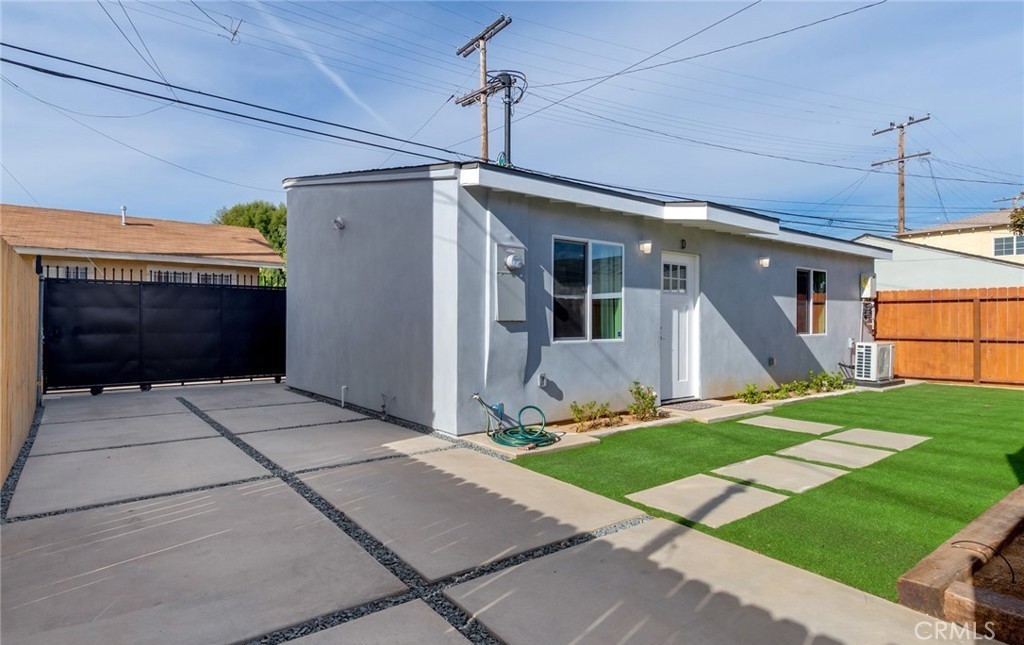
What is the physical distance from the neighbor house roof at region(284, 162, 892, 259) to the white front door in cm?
72

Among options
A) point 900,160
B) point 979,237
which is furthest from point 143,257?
point 979,237

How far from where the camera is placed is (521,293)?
6297 mm

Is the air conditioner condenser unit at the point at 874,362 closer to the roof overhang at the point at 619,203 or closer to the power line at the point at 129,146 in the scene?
the roof overhang at the point at 619,203

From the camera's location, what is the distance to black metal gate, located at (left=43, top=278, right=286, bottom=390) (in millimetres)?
9117

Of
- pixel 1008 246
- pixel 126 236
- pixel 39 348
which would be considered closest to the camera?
pixel 39 348

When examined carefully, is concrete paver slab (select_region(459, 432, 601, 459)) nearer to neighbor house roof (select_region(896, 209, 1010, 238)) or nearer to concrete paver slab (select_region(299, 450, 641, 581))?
concrete paver slab (select_region(299, 450, 641, 581))

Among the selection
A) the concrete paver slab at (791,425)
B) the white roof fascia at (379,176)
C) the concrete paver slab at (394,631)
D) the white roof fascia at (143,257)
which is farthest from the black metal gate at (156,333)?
the concrete paver slab at (394,631)

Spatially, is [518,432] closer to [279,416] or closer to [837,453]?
[837,453]

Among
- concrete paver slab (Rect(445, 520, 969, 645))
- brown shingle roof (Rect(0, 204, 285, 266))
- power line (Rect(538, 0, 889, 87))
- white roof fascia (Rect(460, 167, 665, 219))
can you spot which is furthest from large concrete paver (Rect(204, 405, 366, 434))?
brown shingle roof (Rect(0, 204, 285, 266))

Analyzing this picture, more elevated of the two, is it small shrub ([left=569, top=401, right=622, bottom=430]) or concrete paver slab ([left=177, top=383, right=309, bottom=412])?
small shrub ([left=569, top=401, right=622, bottom=430])

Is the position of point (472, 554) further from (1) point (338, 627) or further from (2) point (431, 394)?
(2) point (431, 394)

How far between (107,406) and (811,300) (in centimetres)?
1265

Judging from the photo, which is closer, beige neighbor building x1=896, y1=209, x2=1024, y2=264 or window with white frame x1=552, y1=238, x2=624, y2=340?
window with white frame x1=552, y1=238, x2=624, y2=340

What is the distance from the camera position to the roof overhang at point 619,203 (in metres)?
5.96
